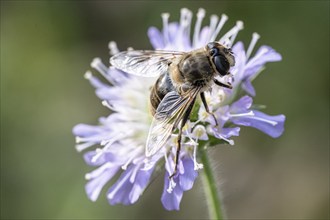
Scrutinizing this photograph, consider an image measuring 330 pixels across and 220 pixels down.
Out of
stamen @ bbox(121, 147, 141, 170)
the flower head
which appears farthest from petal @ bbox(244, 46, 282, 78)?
stamen @ bbox(121, 147, 141, 170)

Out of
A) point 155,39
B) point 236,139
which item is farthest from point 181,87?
point 236,139

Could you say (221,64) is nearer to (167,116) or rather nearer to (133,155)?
(167,116)

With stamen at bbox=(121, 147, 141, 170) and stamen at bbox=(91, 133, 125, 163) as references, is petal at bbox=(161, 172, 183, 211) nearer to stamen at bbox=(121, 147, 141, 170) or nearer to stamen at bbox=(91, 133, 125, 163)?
stamen at bbox=(121, 147, 141, 170)

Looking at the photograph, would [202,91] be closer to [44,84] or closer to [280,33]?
[280,33]

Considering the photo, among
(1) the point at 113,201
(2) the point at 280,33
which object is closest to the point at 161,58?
(1) the point at 113,201

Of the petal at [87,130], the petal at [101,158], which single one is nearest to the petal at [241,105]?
the petal at [101,158]

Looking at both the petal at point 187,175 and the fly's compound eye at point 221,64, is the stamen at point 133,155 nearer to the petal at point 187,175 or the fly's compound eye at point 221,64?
the petal at point 187,175

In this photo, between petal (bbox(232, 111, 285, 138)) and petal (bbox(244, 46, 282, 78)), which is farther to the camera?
petal (bbox(244, 46, 282, 78))
